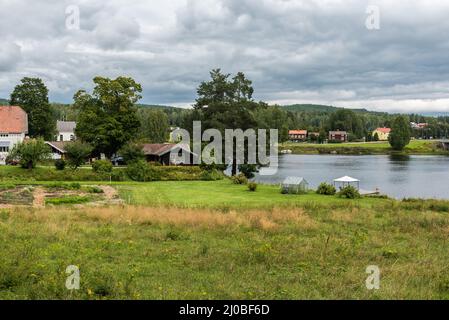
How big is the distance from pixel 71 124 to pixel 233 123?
5998 centimetres

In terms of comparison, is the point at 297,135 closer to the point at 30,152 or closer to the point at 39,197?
the point at 30,152

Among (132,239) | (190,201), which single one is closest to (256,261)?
(132,239)

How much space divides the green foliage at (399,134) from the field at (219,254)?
12078cm

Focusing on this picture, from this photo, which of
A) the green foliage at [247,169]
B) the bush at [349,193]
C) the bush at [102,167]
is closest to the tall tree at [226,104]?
the green foliage at [247,169]

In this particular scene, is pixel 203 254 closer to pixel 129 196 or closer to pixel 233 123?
pixel 129 196

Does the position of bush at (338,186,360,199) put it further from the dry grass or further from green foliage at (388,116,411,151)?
green foliage at (388,116,411,151)

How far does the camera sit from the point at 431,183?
193ft

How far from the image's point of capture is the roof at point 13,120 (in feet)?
223

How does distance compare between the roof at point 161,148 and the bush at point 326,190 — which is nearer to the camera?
the bush at point 326,190

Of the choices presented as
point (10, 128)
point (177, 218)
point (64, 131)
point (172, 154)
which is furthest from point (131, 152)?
point (64, 131)

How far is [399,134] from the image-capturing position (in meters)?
139

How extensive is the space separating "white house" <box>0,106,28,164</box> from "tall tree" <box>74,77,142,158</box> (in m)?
11.7

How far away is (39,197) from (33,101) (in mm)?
45528

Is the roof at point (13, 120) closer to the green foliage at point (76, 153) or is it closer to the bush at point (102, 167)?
the green foliage at point (76, 153)
